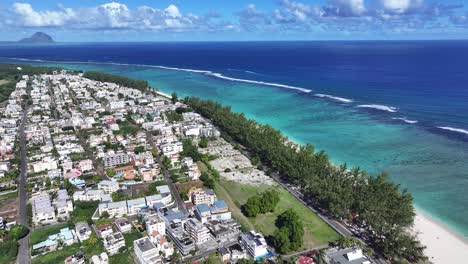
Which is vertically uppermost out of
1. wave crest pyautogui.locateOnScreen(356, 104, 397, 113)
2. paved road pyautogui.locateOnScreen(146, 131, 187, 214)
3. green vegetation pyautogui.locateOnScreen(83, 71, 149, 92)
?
green vegetation pyautogui.locateOnScreen(83, 71, 149, 92)

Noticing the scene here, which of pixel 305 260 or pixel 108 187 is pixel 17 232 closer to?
pixel 108 187

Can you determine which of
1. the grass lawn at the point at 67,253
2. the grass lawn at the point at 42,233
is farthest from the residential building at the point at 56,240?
the grass lawn at the point at 42,233

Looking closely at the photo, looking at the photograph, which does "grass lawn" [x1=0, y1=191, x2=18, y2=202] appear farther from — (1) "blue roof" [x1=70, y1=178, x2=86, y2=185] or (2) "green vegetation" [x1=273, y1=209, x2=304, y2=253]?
(2) "green vegetation" [x1=273, y1=209, x2=304, y2=253]

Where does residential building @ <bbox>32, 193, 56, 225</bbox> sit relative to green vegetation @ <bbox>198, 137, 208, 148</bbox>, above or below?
below

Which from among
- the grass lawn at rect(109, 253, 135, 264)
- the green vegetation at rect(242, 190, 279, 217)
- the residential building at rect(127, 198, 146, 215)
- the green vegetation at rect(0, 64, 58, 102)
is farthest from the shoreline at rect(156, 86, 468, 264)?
the green vegetation at rect(0, 64, 58, 102)

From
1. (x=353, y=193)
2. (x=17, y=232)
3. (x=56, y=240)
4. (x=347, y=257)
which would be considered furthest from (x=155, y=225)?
(x=353, y=193)

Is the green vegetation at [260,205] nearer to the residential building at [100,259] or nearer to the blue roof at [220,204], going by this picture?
the blue roof at [220,204]

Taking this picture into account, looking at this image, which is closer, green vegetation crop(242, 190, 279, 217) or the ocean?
green vegetation crop(242, 190, 279, 217)
